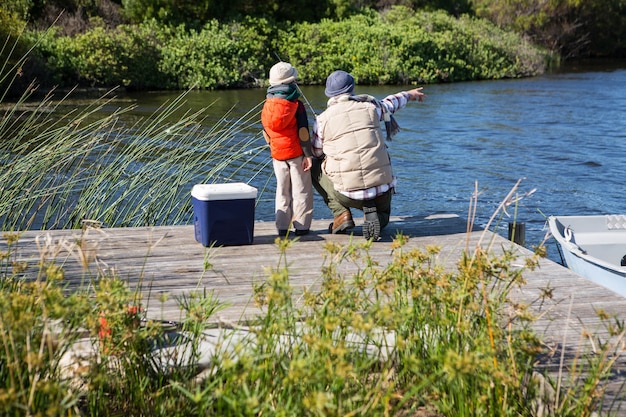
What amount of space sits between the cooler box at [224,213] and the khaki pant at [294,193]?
36 centimetres

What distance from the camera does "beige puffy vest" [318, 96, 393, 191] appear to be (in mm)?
5492

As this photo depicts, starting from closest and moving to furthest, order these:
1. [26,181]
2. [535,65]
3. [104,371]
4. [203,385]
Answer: [104,371]
[203,385]
[26,181]
[535,65]

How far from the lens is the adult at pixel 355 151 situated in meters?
5.50

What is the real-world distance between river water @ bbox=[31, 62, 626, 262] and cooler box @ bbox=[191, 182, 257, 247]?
3.28 metres

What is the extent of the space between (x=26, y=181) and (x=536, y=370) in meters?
4.39

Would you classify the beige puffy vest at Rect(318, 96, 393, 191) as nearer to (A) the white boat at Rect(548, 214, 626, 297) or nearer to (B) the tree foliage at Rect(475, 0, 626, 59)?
(A) the white boat at Rect(548, 214, 626, 297)

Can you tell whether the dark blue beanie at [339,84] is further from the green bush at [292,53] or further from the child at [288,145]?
the green bush at [292,53]

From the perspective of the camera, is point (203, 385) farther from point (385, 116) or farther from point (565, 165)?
point (565, 165)

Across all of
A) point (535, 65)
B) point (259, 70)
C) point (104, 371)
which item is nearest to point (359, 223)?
point (104, 371)

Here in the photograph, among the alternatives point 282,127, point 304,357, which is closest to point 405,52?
point 282,127

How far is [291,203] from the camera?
5.84 m

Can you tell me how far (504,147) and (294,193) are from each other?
9.85 meters

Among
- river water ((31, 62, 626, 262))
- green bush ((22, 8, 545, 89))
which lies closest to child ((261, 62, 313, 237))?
river water ((31, 62, 626, 262))

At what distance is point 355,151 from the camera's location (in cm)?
549
